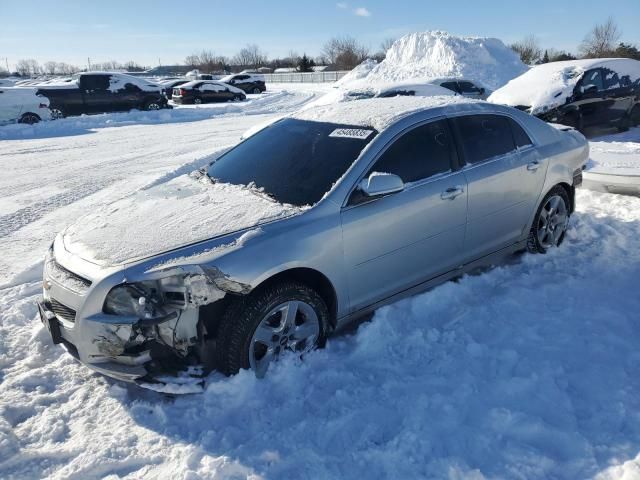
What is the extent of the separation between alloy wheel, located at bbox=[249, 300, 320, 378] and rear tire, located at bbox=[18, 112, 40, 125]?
1696 cm

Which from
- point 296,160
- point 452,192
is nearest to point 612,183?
point 452,192

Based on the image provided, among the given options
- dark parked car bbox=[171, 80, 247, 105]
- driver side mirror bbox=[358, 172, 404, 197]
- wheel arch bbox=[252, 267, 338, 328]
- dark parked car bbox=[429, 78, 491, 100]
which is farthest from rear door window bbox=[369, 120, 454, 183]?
dark parked car bbox=[171, 80, 247, 105]

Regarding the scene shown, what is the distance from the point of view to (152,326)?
275cm

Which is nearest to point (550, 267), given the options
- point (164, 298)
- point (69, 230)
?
point (164, 298)

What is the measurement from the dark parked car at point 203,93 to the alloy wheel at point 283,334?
24968mm

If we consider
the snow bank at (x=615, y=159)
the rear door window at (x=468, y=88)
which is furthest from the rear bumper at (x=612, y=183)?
the rear door window at (x=468, y=88)

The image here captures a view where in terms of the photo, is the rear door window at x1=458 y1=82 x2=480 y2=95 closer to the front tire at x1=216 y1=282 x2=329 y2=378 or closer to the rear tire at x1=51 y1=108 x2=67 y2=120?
the front tire at x1=216 y1=282 x2=329 y2=378

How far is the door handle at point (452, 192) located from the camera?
376 centimetres

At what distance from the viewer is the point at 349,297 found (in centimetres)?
338

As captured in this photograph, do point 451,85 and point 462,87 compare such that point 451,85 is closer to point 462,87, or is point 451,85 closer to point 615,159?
point 462,87

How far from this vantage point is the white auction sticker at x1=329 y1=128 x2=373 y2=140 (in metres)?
3.64

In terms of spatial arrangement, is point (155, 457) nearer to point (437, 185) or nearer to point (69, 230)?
point (69, 230)

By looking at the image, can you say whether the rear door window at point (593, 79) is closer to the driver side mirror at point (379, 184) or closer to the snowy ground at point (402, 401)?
the snowy ground at point (402, 401)

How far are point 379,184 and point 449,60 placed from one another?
31451mm
